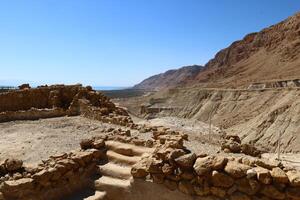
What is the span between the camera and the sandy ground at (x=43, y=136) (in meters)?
10.3

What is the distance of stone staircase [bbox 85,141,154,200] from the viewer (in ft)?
24.8

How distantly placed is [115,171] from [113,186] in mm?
488

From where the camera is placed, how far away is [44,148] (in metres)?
10.8

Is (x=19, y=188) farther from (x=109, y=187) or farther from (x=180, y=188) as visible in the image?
(x=180, y=188)

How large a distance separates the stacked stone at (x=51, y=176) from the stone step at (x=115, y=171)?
0.27 meters

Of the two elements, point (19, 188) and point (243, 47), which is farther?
point (243, 47)

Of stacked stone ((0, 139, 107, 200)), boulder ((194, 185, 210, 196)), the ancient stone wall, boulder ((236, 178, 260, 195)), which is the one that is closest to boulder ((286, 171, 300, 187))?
boulder ((236, 178, 260, 195))

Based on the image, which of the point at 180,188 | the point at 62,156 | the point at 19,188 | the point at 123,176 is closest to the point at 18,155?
the point at 62,156

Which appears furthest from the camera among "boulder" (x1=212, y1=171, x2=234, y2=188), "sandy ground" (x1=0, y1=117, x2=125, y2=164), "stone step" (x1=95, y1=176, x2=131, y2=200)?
"sandy ground" (x1=0, y1=117, x2=125, y2=164)

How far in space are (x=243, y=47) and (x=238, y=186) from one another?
128m

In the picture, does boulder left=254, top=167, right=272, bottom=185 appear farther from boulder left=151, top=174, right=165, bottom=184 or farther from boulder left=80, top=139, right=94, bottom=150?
boulder left=80, top=139, right=94, bottom=150

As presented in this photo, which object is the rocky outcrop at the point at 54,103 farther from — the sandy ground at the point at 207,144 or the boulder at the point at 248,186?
the boulder at the point at 248,186

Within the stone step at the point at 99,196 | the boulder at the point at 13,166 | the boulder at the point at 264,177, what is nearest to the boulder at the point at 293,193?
the boulder at the point at 264,177

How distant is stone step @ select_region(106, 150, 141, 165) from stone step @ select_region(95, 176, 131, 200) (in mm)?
584
